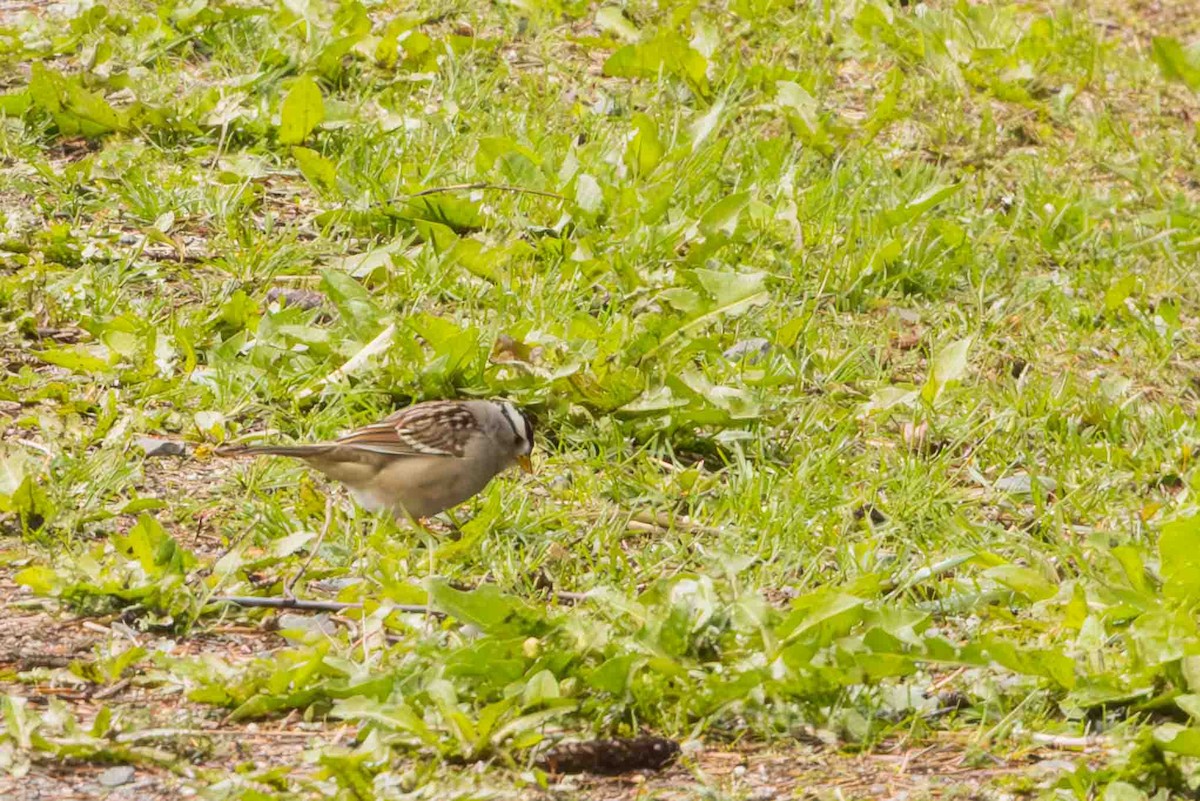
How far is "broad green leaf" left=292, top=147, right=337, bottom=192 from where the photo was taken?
689cm

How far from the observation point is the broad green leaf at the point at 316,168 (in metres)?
6.89

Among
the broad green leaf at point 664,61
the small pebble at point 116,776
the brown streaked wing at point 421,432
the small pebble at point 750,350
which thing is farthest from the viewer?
the broad green leaf at point 664,61

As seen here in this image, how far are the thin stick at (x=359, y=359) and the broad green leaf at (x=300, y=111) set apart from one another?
1542 millimetres

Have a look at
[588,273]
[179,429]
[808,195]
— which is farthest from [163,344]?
[808,195]

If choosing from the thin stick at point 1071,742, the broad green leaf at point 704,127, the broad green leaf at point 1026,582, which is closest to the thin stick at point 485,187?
the broad green leaf at point 704,127

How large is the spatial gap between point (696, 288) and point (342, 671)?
2.77m

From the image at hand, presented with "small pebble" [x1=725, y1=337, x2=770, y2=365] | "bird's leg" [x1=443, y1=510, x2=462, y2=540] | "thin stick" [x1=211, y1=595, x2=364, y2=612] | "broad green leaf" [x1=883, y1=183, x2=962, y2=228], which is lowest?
"bird's leg" [x1=443, y1=510, x2=462, y2=540]

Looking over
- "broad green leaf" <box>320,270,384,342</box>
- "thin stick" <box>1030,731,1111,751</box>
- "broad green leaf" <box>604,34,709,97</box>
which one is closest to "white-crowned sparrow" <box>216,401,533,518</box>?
"broad green leaf" <box>320,270,384,342</box>

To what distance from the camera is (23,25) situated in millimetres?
7965

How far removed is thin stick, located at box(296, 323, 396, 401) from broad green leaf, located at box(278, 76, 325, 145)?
1.54 meters

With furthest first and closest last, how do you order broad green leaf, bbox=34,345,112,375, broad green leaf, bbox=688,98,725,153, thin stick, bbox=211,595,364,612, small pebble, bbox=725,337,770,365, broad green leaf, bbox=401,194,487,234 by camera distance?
broad green leaf, bbox=688,98,725,153, broad green leaf, bbox=401,194,487,234, small pebble, bbox=725,337,770,365, broad green leaf, bbox=34,345,112,375, thin stick, bbox=211,595,364,612

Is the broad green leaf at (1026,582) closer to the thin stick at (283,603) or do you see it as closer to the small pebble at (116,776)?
the thin stick at (283,603)

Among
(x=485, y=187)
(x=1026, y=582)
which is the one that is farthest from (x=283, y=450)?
(x=1026, y=582)

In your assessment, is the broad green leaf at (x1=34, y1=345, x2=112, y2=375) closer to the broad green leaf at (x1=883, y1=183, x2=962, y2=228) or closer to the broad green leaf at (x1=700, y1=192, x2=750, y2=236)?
the broad green leaf at (x1=700, y1=192, x2=750, y2=236)
